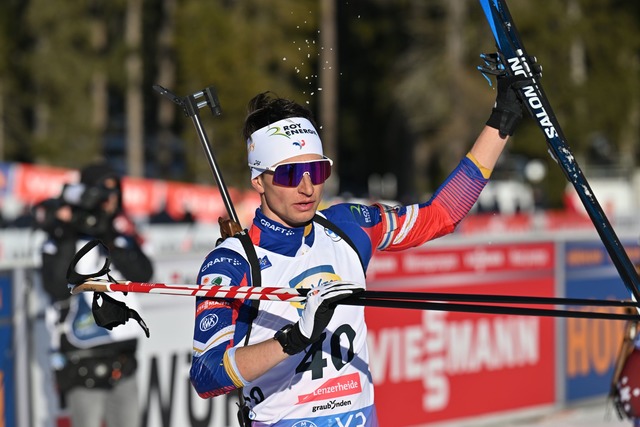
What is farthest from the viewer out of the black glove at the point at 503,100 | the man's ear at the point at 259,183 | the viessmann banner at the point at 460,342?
the viessmann banner at the point at 460,342

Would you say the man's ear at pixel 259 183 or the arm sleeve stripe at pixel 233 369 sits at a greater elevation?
the man's ear at pixel 259 183

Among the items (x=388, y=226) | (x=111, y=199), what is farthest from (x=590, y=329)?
(x=388, y=226)

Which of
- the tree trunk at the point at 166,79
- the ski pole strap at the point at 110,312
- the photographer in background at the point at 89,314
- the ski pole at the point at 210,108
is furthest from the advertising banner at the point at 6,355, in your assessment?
the tree trunk at the point at 166,79

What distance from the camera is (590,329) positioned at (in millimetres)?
9688

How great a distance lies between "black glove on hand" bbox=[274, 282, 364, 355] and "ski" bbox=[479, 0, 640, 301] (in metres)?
1.05

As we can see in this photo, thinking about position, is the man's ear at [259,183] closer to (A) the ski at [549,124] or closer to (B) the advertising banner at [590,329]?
(A) the ski at [549,124]

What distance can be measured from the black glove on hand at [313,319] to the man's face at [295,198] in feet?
1.52

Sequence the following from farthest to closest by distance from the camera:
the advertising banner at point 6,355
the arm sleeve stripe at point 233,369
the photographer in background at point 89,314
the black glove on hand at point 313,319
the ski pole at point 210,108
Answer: the advertising banner at point 6,355, the photographer in background at point 89,314, the ski pole at point 210,108, the arm sleeve stripe at point 233,369, the black glove on hand at point 313,319

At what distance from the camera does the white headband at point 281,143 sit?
3547 millimetres

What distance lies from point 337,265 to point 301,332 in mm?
593

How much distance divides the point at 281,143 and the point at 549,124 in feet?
3.06

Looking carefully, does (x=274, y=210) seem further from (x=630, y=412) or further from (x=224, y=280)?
(x=630, y=412)

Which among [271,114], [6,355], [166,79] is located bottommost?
[6,355]

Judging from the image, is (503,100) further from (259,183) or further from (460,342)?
(460,342)
